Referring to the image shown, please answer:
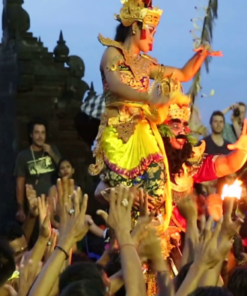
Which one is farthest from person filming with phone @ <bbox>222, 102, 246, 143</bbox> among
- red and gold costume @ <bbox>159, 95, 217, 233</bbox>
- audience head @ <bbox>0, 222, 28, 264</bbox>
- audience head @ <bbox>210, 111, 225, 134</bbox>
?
audience head @ <bbox>0, 222, 28, 264</bbox>

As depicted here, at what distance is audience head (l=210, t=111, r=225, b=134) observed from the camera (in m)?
9.25

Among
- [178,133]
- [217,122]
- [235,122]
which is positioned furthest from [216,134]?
[178,133]

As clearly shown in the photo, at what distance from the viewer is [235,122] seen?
31.8 ft

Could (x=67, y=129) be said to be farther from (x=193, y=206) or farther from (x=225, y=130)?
(x=193, y=206)

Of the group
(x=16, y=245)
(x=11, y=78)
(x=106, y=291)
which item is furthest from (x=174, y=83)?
(x=11, y=78)

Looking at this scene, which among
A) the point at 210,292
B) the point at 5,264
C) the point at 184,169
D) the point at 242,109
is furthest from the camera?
the point at 242,109

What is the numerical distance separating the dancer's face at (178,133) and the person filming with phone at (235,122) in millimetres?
2716

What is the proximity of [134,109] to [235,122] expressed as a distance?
10.3ft

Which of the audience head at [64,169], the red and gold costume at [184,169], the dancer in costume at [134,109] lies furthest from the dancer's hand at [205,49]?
the audience head at [64,169]

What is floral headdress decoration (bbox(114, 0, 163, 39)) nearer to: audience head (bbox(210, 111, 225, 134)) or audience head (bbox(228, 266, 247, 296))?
audience head (bbox(210, 111, 225, 134))

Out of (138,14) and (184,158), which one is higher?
(138,14)

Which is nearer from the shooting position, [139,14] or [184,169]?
[139,14]

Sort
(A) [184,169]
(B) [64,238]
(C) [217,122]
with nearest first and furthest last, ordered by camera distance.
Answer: (B) [64,238]
(A) [184,169]
(C) [217,122]

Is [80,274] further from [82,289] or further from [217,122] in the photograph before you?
[217,122]
